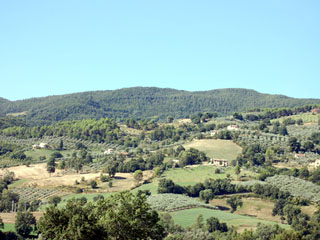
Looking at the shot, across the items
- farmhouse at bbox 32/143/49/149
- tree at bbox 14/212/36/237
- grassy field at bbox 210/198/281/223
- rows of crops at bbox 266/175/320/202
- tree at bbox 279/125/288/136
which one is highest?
tree at bbox 279/125/288/136

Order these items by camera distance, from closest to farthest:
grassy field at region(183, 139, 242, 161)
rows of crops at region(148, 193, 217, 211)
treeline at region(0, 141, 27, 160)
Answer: rows of crops at region(148, 193, 217, 211) < grassy field at region(183, 139, 242, 161) < treeline at region(0, 141, 27, 160)

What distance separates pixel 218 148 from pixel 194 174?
1087 inches

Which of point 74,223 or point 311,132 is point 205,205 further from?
point 311,132

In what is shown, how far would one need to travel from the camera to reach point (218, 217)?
94.8 metres

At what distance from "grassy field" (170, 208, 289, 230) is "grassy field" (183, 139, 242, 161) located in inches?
1950

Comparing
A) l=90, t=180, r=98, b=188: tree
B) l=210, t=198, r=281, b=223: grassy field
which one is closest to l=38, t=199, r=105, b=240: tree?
l=210, t=198, r=281, b=223: grassy field

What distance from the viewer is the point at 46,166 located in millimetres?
146250

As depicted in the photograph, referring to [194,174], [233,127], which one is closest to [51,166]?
[194,174]

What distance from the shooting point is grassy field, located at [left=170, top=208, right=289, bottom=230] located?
299 ft

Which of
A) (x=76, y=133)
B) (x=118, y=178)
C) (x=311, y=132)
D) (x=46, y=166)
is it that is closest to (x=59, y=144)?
(x=76, y=133)

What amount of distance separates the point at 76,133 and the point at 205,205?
316 feet

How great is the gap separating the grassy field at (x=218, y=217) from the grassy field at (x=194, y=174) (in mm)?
24540

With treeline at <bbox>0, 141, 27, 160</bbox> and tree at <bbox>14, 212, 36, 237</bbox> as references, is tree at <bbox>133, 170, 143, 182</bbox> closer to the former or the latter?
treeline at <bbox>0, 141, 27, 160</bbox>

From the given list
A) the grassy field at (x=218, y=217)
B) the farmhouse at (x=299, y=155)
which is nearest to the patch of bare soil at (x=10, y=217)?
the grassy field at (x=218, y=217)
